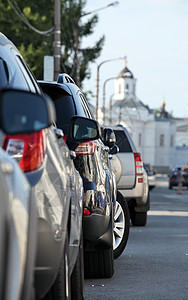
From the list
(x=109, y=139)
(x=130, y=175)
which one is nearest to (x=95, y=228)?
(x=109, y=139)

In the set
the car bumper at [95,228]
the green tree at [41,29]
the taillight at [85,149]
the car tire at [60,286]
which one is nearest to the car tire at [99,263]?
the car bumper at [95,228]

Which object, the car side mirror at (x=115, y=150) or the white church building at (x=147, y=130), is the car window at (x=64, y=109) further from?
the white church building at (x=147, y=130)

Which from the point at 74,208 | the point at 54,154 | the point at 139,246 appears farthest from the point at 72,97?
the point at 139,246

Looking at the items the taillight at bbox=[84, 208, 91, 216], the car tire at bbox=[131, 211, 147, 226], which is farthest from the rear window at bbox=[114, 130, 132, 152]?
the taillight at bbox=[84, 208, 91, 216]

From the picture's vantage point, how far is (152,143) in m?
178

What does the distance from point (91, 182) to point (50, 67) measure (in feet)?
45.4

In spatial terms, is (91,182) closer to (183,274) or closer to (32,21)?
(183,274)

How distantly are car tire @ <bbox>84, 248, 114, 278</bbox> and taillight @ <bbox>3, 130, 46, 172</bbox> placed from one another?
3.64 metres

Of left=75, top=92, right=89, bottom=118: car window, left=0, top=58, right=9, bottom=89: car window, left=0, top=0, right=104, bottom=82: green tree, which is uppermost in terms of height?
left=0, top=0, right=104, bottom=82: green tree

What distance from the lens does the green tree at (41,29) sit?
51188 millimetres

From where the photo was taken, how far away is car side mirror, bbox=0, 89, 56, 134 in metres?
3.47

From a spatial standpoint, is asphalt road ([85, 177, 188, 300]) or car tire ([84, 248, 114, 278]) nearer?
asphalt road ([85, 177, 188, 300])

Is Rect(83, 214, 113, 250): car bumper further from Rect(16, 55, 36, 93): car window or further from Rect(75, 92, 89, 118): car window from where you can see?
Rect(16, 55, 36, 93): car window

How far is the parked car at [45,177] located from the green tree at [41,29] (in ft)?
133
